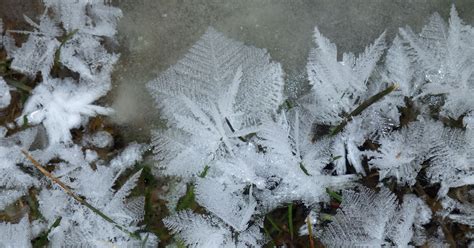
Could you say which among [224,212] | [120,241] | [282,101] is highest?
[282,101]

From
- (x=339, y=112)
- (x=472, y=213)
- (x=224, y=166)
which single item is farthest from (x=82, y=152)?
(x=472, y=213)

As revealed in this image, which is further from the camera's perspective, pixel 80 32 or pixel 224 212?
pixel 80 32

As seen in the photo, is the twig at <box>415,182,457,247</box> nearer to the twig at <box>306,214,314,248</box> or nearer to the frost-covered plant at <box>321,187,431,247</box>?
the frost-covered plant at <box>321,187,431,247</box>

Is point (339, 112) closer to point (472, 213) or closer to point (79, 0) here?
point (472, 213)

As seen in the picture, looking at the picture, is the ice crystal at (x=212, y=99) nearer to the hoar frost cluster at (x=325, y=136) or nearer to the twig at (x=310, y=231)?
the hoar frost cluster at (x=325, y=136)

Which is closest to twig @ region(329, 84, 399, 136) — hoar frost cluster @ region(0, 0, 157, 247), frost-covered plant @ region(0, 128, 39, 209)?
hoar frost cluster @ region(0, 0, 157, 247)

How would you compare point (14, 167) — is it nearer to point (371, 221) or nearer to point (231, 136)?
point (231, 136)
